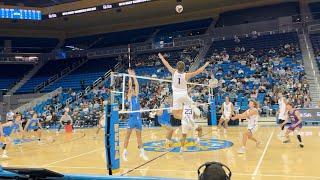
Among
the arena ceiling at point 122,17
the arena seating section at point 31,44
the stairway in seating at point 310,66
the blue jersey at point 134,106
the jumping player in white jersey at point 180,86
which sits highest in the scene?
the arena ceiling at point 122,17

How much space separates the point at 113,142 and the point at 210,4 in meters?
27.7

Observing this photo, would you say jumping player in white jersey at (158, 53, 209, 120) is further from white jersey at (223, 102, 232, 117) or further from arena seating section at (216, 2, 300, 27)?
arena seating section at (216, 2, 300, 27)

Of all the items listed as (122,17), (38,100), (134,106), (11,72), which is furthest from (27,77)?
(134,106)

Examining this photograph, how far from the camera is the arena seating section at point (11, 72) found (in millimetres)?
37634

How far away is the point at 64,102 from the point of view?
31.9 meters

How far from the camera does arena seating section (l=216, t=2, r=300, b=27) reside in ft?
107

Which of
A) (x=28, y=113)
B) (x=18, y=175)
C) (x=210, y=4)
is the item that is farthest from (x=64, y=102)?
(x=18, y=175)

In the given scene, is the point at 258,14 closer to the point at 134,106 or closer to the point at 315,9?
the point at 315,9

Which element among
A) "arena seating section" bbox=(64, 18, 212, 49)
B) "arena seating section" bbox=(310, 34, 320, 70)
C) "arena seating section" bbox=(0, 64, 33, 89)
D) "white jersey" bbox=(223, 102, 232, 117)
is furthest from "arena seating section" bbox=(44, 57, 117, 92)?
"white jersey" bbox=(223, 102, 232, 117)

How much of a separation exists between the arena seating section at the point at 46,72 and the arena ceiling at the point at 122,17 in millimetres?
3516

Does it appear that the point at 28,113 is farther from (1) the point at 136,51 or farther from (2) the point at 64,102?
(1) the point at 136,51

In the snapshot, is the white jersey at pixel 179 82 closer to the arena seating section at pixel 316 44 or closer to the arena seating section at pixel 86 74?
the arena seating section at pixel 316 44

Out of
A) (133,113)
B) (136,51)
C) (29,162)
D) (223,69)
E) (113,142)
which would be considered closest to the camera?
(113,142)

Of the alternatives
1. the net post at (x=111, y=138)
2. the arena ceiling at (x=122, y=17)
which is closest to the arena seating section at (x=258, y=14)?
the arena ceiling at (x=122, y=17)
